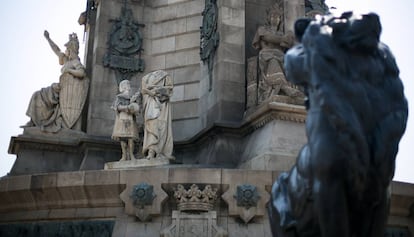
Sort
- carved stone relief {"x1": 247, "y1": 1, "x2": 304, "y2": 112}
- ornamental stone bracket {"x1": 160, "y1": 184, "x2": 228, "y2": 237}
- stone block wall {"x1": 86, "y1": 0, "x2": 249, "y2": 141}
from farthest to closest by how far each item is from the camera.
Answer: stone block wall {"x1": 86, "y1": 0, "x2": 249, "y2": 141} < carved stone relief {"x1": 247, "y1": 1, "x2": 304, "y2": 112} < ornamental stone bracket {"x1": 160, "y1": 184, "x2": 228, "y2": 237}

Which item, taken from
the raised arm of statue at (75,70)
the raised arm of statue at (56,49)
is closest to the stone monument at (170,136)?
the raised arm of statue at (75,70)

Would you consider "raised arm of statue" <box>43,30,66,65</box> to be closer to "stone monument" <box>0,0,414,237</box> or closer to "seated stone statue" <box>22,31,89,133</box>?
"seated stone statue" <box>22,31,89,133</box>

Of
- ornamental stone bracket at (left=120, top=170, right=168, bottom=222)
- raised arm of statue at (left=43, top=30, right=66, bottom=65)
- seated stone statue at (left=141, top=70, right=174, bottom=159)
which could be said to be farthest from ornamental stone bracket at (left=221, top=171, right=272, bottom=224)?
raised arm of statue at (left=43, top=30, right=66, bottom=65)

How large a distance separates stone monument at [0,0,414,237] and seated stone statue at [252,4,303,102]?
0.11 ft

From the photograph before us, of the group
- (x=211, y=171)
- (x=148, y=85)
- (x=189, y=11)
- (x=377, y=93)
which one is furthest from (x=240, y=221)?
(x=189, y=11)

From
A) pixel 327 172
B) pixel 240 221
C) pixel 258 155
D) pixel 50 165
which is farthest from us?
pixel 50 165

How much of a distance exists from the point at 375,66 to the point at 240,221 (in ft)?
20.7

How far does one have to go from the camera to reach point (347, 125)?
4.16 meters

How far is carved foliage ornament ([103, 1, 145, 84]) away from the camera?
1702cm

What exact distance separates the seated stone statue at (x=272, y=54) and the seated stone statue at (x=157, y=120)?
7.35ft

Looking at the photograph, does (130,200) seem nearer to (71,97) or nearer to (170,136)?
(170,136)

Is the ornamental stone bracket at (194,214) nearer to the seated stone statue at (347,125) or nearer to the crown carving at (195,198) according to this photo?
the crown carving at (195,198)

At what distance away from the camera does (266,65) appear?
1386 cm

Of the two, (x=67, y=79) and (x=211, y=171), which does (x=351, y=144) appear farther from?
Answer: (x=67, y=79)
